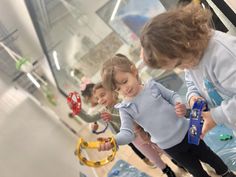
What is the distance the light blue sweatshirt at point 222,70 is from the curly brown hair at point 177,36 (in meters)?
0.03

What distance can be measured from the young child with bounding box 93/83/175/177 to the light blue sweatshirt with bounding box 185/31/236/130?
0.50m

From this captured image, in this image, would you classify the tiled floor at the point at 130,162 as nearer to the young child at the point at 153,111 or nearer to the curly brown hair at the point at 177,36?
the young child at the point at 153,111

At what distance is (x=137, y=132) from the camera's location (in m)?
1.54

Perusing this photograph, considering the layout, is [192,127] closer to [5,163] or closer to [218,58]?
[218,58]

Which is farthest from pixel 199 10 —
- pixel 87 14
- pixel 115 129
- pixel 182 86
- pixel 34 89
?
pixel 34 89

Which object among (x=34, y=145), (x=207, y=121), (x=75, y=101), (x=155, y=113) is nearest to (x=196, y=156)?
(x=155, y=113)

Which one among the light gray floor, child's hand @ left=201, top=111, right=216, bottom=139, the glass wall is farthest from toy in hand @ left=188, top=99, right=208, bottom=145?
the light gray floor

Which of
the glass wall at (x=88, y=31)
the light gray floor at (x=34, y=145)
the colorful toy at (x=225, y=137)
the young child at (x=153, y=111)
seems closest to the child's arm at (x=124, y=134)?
the young child at (x=153, y=111)

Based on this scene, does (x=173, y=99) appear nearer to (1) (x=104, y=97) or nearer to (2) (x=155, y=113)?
(2) (x=155, y=113)

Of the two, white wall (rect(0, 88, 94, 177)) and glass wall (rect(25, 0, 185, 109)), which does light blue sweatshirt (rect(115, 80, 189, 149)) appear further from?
white wall (rect(0, 88, 94, 177))

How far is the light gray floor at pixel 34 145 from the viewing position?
206 cm

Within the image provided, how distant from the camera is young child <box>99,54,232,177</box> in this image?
4.17ft

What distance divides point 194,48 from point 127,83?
347 millimetres

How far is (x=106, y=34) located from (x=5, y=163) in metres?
0.90
